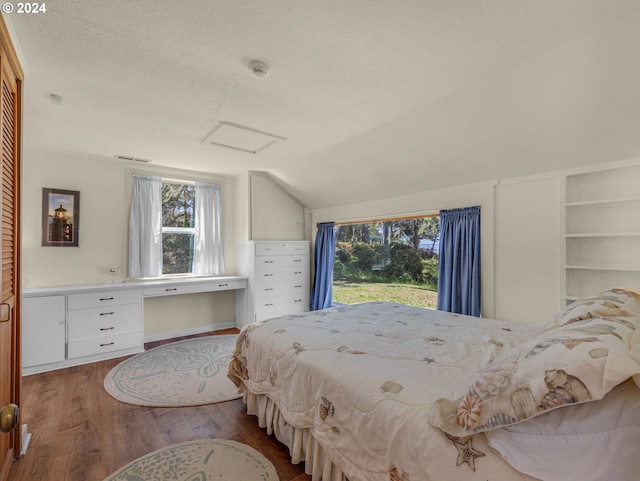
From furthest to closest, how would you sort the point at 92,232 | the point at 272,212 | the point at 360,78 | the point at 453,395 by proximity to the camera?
the point at 272,212 < the point at 92,232 < the point at 360,78 < the point at 453,395

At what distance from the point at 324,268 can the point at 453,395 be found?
362 cm

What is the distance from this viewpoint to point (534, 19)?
151cm

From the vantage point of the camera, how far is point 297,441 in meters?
1.69

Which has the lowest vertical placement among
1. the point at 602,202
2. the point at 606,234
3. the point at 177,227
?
the point at 606,234

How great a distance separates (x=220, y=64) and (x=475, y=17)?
1.43 meters

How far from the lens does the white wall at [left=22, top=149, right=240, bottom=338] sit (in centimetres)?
336

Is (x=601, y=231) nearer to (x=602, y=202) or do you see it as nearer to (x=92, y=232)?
(x=602, y=202)

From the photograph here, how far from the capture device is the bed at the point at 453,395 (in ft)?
2.66

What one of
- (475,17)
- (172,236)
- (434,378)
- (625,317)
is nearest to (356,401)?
(434,378)

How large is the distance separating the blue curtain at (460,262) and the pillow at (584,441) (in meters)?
2.37

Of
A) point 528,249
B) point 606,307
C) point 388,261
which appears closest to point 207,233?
point 388,261

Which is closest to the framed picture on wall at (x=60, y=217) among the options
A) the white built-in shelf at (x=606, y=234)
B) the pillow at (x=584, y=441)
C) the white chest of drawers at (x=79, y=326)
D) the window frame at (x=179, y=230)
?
the white chest of drawers at (x=79, y=326)

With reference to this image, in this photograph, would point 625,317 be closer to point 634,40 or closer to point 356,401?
point 356,401

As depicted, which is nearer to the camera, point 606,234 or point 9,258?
point 9,258
